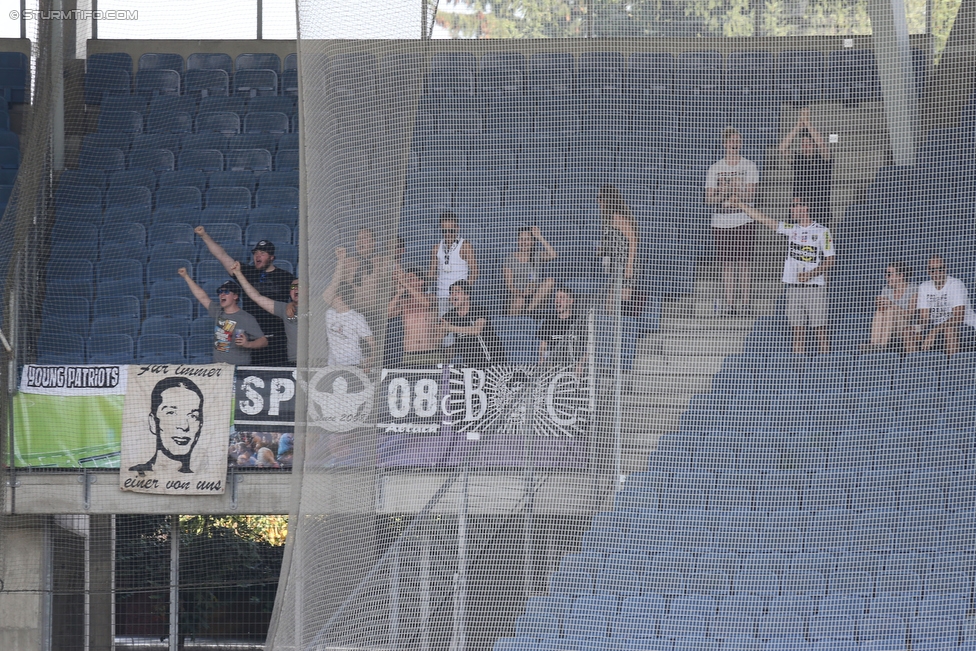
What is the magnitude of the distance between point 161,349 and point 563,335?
3490 mm

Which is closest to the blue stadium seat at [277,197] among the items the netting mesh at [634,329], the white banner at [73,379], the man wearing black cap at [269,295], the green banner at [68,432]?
the man wearing black cap at [269,295]

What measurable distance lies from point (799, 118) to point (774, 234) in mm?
434

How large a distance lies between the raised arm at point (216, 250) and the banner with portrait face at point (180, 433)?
1084mm

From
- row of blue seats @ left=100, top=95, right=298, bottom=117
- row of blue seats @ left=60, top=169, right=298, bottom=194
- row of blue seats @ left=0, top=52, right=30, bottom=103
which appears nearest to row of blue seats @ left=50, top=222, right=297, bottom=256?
row of blue seats @ left=60, top=169, right=298, bottom=194

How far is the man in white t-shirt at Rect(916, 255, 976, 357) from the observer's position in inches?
162

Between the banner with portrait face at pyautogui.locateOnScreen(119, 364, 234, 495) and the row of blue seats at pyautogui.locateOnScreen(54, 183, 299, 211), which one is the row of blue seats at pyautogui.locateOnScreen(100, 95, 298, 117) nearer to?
the row of blue seats at pyautogui.locateOnScreen(54, 183, 299, 211)

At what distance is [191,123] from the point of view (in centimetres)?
848

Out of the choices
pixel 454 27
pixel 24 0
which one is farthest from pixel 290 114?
pixel 454 27

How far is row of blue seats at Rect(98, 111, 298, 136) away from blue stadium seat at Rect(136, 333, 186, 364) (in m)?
2.04

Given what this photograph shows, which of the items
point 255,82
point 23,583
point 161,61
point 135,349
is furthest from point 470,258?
point 161,61

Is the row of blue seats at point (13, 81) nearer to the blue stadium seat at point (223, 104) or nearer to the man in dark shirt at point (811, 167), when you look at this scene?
the blue stadium seat at point (223, 104)

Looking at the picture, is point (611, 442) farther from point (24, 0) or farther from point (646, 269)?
point (24, 0)

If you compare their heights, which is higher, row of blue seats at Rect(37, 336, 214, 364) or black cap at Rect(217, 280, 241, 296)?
black cap at Rect(217, 280, 241, 296)

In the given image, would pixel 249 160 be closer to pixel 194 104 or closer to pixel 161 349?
pixel 194 104
